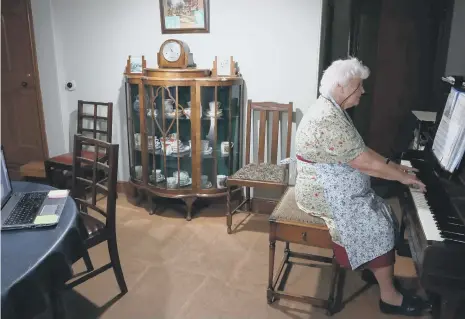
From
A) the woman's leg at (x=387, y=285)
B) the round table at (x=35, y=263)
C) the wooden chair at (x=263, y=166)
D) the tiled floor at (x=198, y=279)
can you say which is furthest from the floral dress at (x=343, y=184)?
the round table at (x=35, y=263)

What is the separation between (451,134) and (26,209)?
186cm

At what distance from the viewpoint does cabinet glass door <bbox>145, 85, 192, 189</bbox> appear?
116 inches

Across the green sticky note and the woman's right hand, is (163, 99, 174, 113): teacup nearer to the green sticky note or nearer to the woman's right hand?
the green sticky note

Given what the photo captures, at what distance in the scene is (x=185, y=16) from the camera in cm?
315

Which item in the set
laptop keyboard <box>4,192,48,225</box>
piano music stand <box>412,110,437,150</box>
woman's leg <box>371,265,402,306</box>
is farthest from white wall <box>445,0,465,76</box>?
laptop keyboard <box>4,192,48,225</box>

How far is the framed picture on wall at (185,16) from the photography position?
Answer: 10.2 ft

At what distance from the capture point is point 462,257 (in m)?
1.31

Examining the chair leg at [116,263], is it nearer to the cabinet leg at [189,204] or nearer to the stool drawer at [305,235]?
the stool drawer at [305,235]

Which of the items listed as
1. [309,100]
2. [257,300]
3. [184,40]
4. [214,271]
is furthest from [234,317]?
[184,40]

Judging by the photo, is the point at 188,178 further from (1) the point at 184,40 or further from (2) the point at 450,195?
(2) the point at 450,195

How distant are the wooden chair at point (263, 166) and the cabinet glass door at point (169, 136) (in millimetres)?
452

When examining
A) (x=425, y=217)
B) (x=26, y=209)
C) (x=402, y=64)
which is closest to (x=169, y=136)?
(x=26, y=209)

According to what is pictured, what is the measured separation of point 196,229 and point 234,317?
3.51ft

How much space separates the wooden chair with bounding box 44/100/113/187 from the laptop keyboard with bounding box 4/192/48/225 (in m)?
1.56
